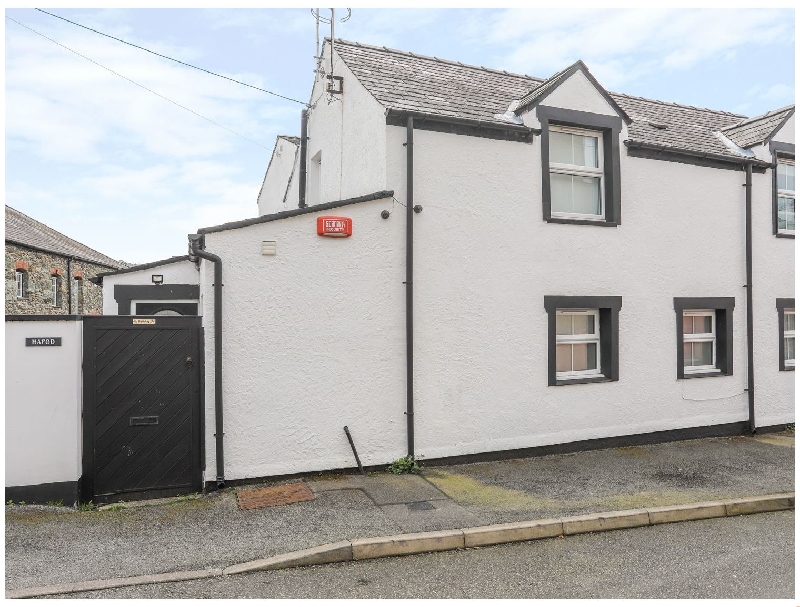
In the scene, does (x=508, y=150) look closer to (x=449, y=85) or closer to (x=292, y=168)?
(x=449, y=85)

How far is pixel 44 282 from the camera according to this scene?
73.3 ft

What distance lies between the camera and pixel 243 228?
23.4 feet

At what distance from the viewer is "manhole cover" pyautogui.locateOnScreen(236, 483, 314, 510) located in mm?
6488

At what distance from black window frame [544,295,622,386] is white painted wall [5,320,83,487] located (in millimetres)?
6559

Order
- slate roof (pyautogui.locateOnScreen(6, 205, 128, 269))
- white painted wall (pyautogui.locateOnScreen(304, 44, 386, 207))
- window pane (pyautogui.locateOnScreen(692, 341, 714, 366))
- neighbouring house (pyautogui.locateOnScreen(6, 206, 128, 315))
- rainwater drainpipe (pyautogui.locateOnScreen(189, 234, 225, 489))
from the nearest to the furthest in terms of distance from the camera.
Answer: rainwater drainpipe (pyautogui.locateOnScreen(189, 234, 225, 489)) < white painted wall (pyautogui.locateOnScreen(304, 44, 386, 207)) < window pane (pyautogui.locateOnScreen(692, 341, 714, 366)) < neighbouring house (pyautogui.locateOnScreen(6, 206, 128, 315)) < slate roof (pyautogui.locateOnScreen(6, 205, 128, 269))

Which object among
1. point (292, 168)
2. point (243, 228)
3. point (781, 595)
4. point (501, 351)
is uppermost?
point (292, 168)

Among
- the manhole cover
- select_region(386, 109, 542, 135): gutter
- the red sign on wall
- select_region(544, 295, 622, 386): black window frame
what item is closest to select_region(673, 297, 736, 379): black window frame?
select_region(544, 295, 622, 386): black window frame

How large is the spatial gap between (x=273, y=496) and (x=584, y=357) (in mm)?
5548

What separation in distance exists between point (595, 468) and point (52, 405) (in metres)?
7.14

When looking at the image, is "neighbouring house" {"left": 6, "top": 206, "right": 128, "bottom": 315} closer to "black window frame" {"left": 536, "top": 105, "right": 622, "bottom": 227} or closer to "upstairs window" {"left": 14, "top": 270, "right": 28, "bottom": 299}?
"upstairs window" {"left": 14, "top": 270, "right": 28, "bottom": 299}

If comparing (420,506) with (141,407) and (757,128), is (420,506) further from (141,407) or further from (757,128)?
(757,128)

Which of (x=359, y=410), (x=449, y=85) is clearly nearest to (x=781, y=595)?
(x=359, y=410)

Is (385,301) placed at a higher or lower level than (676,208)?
lower

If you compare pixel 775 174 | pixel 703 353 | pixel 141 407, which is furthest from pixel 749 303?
pixel 141 407
